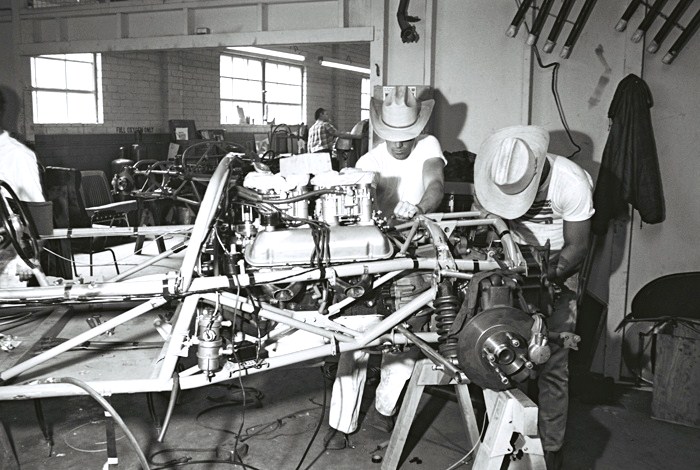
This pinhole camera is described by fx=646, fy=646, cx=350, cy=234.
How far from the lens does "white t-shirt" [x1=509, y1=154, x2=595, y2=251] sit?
330 centimetres

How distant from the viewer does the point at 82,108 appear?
10.4m

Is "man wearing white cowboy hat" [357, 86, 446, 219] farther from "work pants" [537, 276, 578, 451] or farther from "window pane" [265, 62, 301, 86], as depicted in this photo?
"window pane" [265, 62, 301, 86]

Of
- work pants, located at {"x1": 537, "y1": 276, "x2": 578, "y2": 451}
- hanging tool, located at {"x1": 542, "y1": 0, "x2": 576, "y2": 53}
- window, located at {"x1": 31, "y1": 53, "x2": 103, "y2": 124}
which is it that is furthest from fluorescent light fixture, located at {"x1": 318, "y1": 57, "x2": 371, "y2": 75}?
work pants, located at {"x1": 537, "y1": 276, "x2": 578, "y2": 451}

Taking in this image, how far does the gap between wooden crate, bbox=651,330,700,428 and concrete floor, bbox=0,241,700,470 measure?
3.2 inches

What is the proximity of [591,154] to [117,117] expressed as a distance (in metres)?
8.52

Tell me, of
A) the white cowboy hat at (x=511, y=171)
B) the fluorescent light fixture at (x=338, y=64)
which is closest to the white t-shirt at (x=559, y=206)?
the white cowboy hat at (x=511, y=171)

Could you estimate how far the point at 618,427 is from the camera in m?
3.85

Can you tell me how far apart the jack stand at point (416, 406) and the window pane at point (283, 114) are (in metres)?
12.4

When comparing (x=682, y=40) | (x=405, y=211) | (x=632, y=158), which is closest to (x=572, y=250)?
(x=405, y=211)

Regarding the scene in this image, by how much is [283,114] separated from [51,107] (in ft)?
20.9

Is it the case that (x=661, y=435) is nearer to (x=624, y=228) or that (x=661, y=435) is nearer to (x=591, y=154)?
(x=624, y=228)

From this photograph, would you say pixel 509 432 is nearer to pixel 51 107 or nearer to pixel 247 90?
pixel 51 107

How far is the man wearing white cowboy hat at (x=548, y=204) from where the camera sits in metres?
3.14

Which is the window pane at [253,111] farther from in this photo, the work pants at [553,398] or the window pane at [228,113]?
the work pants at [553,398]
